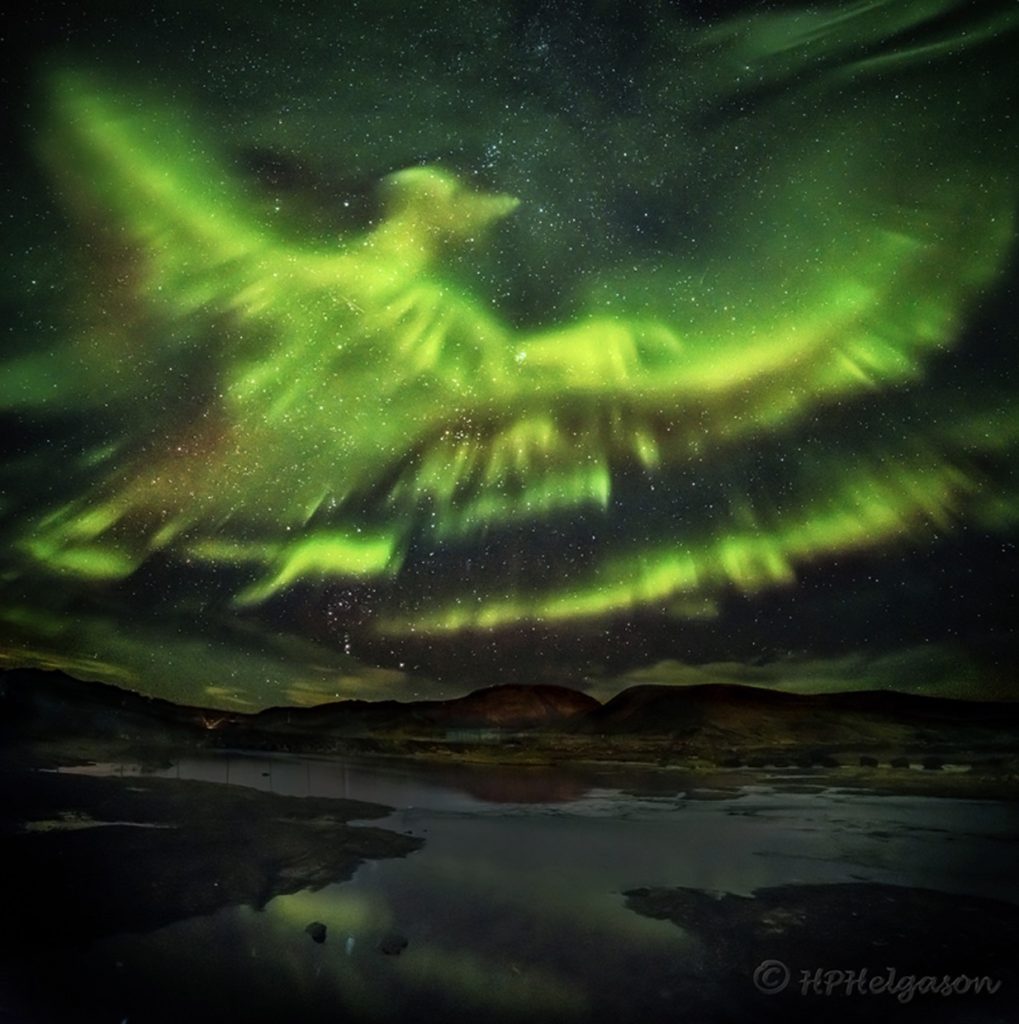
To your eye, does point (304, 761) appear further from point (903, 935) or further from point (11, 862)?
point (903, 935)

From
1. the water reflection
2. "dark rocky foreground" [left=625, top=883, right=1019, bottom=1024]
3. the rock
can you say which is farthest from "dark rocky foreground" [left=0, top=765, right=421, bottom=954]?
"dark rocky foreground" [left=625, top=883, right=1019, bottom=1024]

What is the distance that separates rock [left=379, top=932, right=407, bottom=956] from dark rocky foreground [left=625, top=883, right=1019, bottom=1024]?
3297 millimetres

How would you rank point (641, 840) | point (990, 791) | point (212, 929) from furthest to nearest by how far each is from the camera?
1. point (990, 791)
2. point (641, 840)
3. point (212, 929)

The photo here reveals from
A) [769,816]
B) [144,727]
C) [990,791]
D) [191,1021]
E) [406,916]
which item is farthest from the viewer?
[144,727]

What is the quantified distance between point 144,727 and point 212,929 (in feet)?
135

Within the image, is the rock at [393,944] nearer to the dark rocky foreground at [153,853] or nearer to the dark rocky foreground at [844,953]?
the dark rocky foreground at [153,853]

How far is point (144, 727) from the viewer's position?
44594 mm

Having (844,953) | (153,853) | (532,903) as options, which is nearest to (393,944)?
(532,903)

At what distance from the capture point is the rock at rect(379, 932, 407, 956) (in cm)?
842

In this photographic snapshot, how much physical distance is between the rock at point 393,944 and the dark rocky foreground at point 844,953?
10.8 feet

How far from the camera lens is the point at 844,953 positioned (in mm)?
8719

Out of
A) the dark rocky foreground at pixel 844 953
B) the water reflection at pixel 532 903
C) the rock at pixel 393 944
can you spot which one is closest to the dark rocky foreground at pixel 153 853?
the water reflection at pixel 532 903

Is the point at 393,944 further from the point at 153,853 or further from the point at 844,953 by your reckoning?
the point at 153,853

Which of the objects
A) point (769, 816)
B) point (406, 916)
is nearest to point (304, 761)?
point (769, 816)
